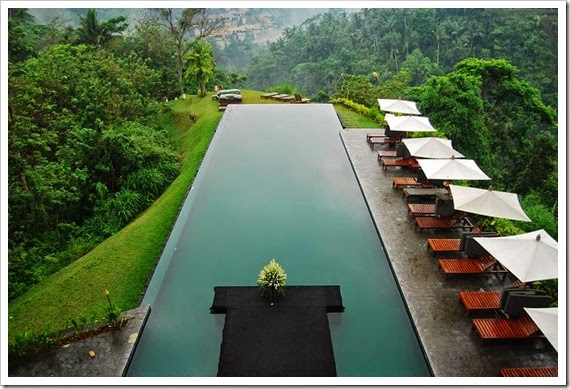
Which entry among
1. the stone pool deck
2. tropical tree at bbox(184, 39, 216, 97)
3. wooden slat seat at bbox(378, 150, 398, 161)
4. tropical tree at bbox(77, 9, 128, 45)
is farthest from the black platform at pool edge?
tropical tree at bbox(77, 9, 128, 45)

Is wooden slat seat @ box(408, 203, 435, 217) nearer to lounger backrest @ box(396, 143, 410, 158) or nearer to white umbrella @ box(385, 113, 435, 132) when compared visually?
lounger backrest @ box(396, 143, 410, 158)

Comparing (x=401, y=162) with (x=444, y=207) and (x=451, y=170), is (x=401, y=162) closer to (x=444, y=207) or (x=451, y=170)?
(x=451, y=170)

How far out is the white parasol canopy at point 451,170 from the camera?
35.7 ft

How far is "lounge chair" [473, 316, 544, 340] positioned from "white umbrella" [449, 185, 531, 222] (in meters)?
2.44

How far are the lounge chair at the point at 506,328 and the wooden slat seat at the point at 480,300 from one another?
0.95ft

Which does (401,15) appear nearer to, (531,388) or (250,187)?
(250,187)

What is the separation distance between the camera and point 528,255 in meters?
7.49

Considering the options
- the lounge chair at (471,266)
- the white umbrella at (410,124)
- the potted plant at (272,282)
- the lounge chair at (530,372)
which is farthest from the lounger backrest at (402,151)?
the lounge chair at (530,372)

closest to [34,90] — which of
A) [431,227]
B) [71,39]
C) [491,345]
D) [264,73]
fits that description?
[431,227]

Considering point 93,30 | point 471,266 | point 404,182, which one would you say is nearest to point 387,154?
point 404,182

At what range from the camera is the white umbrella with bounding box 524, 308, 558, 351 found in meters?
6.19

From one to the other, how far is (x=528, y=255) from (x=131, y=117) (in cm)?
1729

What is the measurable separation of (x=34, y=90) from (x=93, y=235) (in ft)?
20.1

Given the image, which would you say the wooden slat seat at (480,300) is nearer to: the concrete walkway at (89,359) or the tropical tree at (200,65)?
the concrete walkway at (89,359)
